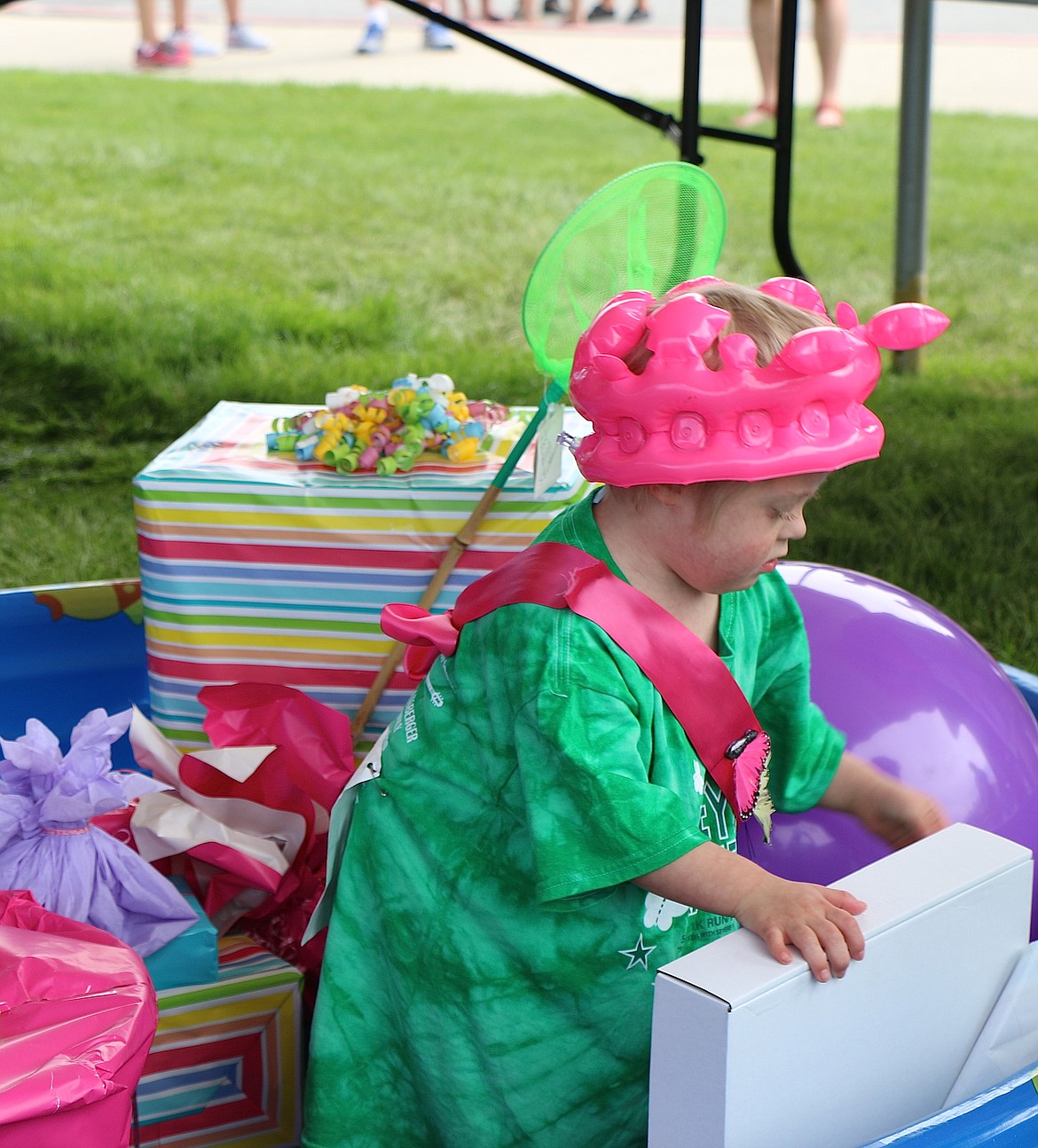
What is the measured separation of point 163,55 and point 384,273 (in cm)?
412

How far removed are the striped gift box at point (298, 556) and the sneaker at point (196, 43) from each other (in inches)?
287

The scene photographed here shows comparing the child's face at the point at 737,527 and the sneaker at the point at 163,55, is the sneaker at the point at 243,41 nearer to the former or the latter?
the sneaker at the point at 163,55

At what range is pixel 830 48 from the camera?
6379 mm

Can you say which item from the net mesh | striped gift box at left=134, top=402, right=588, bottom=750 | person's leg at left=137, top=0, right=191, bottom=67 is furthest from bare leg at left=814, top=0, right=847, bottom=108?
the net mesh

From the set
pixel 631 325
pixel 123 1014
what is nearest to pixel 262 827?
pixel 123 1014

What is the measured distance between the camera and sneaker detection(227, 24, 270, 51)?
30.2 ft

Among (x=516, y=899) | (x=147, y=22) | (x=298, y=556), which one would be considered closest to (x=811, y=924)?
(x=516, y=899)

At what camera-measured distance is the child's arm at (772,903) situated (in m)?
1.06

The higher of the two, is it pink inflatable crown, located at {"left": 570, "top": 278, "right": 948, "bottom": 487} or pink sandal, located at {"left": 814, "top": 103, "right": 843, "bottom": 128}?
pink inflatable crown, located at {"left": 570, "top": 278, "right": 948, "bottom": 487}

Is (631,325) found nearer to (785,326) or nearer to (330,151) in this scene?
(785,326)

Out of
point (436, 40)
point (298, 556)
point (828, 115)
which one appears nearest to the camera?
point (298, 556)

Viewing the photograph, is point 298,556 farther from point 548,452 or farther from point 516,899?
point 516,899

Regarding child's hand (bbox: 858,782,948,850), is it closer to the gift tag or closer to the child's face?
the child's face

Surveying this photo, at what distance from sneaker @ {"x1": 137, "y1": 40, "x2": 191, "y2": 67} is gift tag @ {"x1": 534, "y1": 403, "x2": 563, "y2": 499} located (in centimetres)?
747
